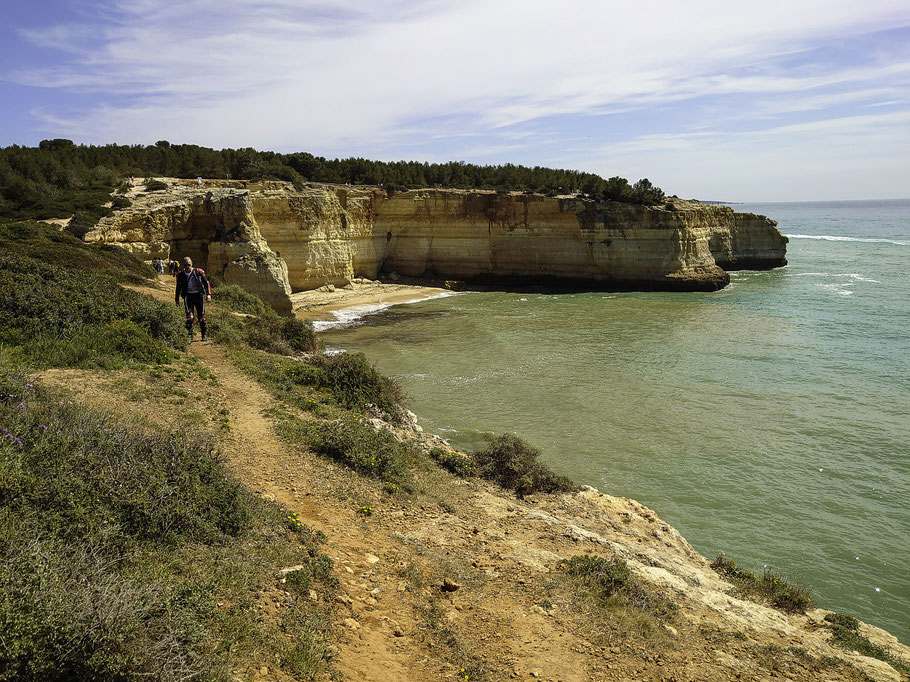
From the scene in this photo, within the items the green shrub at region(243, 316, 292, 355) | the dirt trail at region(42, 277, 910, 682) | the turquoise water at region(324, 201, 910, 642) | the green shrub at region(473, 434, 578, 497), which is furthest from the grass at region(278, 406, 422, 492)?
the green shrub at region(243, 316, 292, 355)

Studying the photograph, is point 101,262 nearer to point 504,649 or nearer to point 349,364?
point 349,364

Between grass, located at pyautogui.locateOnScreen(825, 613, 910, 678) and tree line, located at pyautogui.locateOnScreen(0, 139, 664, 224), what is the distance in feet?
79.8

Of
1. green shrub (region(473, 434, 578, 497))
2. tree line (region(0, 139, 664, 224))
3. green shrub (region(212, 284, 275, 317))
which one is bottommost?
green shrub (region(473, 434, 578, 497))

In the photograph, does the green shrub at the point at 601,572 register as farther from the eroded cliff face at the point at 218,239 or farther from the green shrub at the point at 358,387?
the eroded cliff face at the point at 218,239

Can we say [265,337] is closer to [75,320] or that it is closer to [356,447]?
[75,320]

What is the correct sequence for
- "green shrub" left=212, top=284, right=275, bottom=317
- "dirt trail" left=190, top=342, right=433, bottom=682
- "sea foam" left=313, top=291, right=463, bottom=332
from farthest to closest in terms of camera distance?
"sea foam" left=313, top=291, right=463, bottom=332 < "green shrub" left=212, top=284, right=275, bottom=317 < "dirt trail" left=190, top=342, right=433, bottom=682

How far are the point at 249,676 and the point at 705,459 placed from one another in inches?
434

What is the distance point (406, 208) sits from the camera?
125 ft

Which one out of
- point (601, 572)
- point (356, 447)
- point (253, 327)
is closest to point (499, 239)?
point (253, 327)

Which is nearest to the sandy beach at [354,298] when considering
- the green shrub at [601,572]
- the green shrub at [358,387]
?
the green shrub at [358,387]

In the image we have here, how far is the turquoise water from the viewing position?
956cm

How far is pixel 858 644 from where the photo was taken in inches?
237

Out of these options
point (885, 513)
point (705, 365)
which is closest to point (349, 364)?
point (885, 513)

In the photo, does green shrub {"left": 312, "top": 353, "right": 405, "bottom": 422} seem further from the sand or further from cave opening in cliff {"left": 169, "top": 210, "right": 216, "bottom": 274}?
the sand
